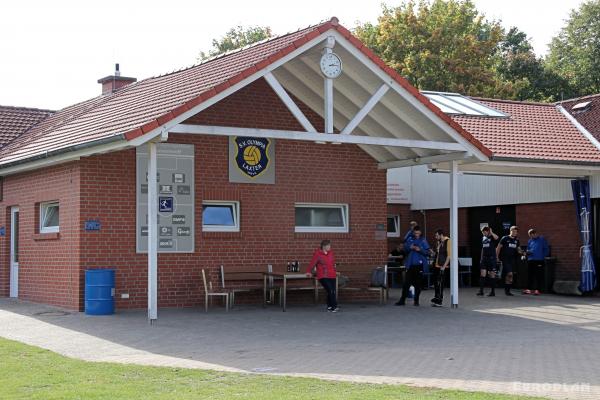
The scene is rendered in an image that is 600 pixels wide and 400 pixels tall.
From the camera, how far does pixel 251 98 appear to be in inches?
A: 766

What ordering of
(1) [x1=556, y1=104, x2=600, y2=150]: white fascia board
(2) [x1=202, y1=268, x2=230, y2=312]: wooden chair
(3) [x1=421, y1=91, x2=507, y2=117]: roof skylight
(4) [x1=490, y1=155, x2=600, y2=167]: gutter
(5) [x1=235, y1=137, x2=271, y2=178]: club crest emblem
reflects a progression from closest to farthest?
(2) [x1=202, y1=268, x2=230, y2=312]: wooden chair, (5) [x1=235, y1=137, x2=271, y2=178]: club crest emblem, (4) [x1=490, y1=155, x2=600, y2=167]: gutter, (1) [x1=556, y1=104, x2=600, y2=150]: white fascia board, (3) [x1=421, y1=91, x2=507, y2=117]: roof skylight

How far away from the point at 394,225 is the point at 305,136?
42.7 ft

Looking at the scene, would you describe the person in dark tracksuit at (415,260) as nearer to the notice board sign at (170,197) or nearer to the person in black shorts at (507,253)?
the person in black shorts at (507,253)

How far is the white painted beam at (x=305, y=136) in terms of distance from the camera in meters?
15.2

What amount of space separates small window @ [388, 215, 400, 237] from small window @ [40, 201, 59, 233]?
1191cm

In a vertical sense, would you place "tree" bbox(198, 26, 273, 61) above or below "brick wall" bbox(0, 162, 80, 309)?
above

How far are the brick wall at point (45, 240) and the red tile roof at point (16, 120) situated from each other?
3017 mm

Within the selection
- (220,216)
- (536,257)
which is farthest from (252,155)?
(536,257)

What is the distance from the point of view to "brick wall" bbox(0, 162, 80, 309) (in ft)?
58.7

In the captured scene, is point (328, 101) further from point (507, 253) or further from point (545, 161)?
point (507, 253)

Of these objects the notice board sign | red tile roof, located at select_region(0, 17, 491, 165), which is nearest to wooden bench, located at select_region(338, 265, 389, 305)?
the notice board sign

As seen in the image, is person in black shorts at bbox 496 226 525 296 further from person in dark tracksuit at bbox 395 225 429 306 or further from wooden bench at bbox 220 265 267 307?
wooden bench at bbox 220 265 267 307

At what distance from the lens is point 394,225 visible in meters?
28.8

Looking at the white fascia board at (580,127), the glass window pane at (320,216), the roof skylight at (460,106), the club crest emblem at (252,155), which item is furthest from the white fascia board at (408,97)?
the white fascia board at (580,127)
